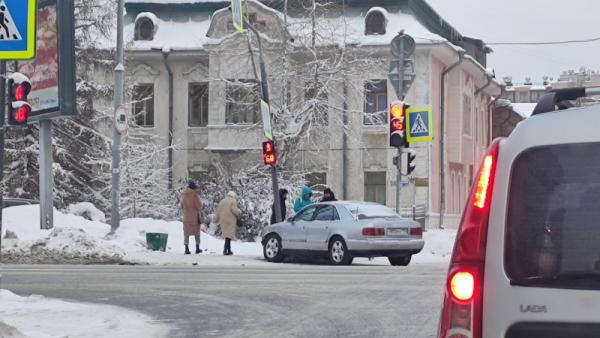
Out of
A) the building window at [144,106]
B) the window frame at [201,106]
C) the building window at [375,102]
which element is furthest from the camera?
the building window at [144,106]

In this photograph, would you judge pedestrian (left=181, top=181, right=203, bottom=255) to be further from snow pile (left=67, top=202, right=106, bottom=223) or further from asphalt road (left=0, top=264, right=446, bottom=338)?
snow pile (left=67, top=202, right=106, bottom=223)

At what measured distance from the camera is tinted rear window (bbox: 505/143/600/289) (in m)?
3.97

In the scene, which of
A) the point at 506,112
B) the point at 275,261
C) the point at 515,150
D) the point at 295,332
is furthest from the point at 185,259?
the point at 506,112

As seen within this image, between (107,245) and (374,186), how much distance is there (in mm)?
23534

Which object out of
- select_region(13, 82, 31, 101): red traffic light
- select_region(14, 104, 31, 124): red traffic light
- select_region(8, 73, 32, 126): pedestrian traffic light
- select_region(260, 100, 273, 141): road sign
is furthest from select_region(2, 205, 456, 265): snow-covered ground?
select_region(13, 82, 31, 101): red traffic light

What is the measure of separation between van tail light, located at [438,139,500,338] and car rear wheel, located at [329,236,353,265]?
724 inches

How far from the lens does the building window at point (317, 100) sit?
143ft

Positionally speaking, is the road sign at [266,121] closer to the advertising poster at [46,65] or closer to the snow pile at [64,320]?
the advertising poster at [46,65]

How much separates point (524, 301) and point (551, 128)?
2.06 ft

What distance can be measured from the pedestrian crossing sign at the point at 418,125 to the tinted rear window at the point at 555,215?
22.2m

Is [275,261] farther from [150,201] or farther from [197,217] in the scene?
[150,201]

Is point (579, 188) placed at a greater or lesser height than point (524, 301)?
greater

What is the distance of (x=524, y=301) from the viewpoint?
404cm

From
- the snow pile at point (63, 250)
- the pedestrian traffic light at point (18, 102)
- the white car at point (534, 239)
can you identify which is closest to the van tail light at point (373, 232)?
the snow pile at point (63, 250)
